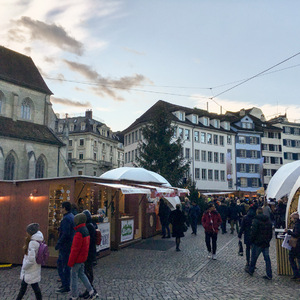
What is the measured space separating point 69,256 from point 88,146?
64.3 meters

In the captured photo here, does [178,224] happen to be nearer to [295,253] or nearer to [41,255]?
[295,253]

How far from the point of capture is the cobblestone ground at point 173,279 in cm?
756

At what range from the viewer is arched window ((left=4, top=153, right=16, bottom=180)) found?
113 feet

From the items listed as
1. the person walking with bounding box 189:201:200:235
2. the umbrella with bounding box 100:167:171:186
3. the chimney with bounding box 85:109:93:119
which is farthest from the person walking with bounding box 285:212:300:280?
the chimney with bounding box 85:109:93:119

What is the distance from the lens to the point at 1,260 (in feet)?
36.1

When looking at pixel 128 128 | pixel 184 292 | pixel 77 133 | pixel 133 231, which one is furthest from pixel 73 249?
pixel 77 133

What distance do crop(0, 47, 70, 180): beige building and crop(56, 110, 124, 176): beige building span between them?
2806 centimetres

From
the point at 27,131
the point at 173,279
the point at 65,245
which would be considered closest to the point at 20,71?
the point at 27,131

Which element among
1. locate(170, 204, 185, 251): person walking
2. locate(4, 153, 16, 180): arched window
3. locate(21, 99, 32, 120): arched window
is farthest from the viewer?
locate(21, 99, 32, 120): arched window

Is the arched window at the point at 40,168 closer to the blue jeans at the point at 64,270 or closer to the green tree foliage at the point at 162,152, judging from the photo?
the green tree foliage at the point at 162,152

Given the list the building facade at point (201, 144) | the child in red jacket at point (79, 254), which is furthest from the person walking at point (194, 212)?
the building facade at point (201, 144)

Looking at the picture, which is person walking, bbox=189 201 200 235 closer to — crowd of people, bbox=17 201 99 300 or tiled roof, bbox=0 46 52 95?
A: crowd of people, bbox=17 201 99 300

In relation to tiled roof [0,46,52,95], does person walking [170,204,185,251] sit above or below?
below

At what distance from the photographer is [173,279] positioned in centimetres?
895
